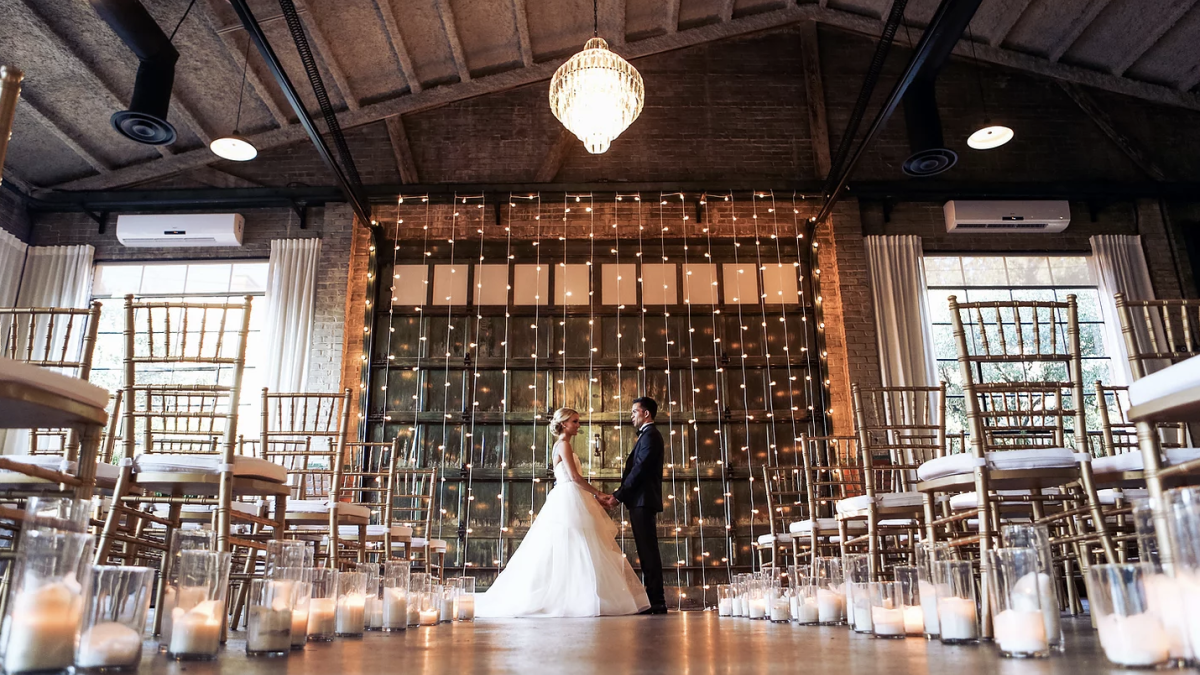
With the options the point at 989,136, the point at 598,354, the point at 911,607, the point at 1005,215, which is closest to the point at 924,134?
the point at 989,136

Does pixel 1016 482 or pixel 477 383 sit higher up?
pixel 477 383

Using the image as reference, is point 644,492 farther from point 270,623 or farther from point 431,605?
point 270,623

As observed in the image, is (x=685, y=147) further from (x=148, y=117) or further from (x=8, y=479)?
(x=8, y=479)

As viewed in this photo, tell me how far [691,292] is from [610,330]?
0.89m

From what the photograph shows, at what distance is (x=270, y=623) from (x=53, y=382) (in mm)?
736

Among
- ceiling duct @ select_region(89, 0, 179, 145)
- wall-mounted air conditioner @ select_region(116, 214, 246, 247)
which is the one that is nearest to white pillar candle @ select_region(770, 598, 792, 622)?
ceiling duct @ select_region(89, 0, 179, 145)

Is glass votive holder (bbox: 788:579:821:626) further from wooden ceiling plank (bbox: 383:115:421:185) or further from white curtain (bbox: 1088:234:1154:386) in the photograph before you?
white curtain (bbox: 1088:234:1154:386)

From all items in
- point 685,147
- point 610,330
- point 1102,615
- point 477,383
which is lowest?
point 1102,615

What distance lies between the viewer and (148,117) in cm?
579

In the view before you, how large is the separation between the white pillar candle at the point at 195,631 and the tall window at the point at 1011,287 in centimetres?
781

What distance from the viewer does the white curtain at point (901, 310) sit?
304 inches

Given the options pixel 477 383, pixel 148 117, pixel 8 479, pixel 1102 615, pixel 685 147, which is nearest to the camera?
pixel 1102 615

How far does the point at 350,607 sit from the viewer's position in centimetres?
240

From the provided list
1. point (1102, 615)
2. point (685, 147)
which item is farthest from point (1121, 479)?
point (685, 147)
